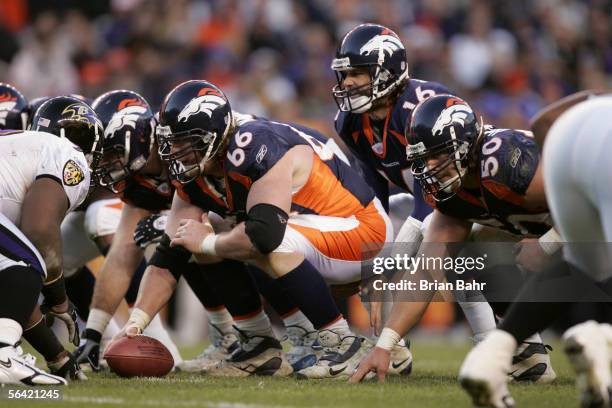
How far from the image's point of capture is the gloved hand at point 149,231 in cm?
673

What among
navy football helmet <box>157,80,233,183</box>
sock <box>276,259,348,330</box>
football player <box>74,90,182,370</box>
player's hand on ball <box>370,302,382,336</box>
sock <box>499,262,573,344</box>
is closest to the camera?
sock <box>499,262,573,344</box>

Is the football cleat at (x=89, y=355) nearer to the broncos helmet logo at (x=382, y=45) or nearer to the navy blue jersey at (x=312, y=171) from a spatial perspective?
the navy blue jersey at (x=312, y=171)

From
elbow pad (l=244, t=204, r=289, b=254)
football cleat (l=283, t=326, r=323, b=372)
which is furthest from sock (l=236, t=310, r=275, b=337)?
elbow pad (l=244, t=204, r=289, b=254)

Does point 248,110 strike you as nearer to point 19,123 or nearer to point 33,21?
point 33,21

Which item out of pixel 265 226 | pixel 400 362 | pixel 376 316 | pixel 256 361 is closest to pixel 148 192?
pixel 256 361

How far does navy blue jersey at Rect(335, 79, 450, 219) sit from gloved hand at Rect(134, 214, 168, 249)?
135cm

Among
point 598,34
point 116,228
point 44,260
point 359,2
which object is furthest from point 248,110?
point 44,260

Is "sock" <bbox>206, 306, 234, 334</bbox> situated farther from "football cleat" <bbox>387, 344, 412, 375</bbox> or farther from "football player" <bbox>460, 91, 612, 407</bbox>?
"football player" <bbox>460, 91, 612, 407</bbox>

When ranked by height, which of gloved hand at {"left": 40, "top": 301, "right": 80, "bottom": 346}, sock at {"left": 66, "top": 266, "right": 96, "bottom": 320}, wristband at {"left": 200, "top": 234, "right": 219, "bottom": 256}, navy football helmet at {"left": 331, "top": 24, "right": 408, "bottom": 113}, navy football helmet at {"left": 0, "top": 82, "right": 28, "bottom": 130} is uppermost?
navy football helmet at {"left": 331, "top": 24, "right": 408, "bottom": 113}

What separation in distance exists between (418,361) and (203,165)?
276cm

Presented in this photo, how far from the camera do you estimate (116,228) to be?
286 inches

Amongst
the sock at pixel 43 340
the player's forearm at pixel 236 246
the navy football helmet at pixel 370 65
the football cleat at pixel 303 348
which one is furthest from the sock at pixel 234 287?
the navy football helmet at pixel 370 65

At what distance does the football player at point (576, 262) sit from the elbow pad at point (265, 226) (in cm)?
174

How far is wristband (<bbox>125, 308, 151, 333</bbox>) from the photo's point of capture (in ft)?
20.1
